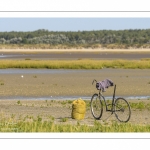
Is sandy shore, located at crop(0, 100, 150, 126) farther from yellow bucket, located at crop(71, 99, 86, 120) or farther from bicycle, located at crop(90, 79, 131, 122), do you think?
bicycle, located at crop(90, 79, 131, 122)

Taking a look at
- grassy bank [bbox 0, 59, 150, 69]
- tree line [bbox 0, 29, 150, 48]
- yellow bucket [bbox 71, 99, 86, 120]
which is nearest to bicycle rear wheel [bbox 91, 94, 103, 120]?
yellow bucket [bbox 71, 99, 86, 120]

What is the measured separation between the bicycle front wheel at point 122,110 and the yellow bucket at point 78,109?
3.60 feet

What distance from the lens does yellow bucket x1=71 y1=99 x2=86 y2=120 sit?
1608 centimetres

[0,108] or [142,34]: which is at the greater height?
[142,34]

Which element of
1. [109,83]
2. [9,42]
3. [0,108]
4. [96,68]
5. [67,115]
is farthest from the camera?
[9,42]

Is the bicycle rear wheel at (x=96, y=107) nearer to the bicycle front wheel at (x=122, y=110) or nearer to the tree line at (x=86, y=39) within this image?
the bicycle front wheel at (x=122, y=110)

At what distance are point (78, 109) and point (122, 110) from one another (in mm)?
1653

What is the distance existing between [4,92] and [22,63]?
78.4ft

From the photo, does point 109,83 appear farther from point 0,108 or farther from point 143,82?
point 143,82

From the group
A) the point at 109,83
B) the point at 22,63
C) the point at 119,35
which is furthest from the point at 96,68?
the point at 119,35

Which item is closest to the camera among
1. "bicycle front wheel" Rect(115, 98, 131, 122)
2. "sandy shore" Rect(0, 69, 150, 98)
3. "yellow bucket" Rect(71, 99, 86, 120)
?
"bicycle front wheel" Rect(115, 98, 131, 122)

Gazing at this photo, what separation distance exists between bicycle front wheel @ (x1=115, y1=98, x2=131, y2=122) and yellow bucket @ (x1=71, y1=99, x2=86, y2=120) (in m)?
1.10

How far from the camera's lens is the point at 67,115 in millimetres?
17719

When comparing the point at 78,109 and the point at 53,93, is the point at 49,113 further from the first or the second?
the point at 53,93
